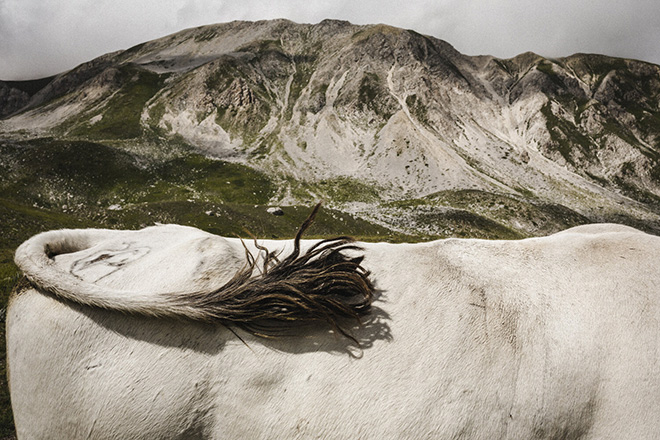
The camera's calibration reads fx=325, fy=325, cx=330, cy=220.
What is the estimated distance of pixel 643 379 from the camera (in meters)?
3.46

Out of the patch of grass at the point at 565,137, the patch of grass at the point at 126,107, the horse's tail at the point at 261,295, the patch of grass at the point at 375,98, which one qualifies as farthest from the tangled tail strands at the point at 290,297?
the patch of grass at the point at 565,137

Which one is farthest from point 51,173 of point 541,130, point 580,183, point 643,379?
point 541,130

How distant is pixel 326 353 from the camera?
3.46 metres

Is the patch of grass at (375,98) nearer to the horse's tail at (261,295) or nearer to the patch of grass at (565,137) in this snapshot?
the patch of grass at (565,137)

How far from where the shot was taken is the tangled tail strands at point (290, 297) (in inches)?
137

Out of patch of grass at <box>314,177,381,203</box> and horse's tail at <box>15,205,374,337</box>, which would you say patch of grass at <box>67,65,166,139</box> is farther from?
horse's tail at <box>15,205,374,337</box>

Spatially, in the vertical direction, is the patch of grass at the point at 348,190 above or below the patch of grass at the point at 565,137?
below

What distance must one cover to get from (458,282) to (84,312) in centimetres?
431

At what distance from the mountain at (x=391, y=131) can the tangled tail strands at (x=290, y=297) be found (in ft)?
250

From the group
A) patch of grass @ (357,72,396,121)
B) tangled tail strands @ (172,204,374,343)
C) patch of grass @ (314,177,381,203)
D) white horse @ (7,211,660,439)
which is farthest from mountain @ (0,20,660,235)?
tangled tail strands @ (172,204,374,343)

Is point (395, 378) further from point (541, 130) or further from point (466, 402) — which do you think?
point (541, 130)

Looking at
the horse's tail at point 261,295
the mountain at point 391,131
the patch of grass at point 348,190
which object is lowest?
the patch of grass at point 348,190

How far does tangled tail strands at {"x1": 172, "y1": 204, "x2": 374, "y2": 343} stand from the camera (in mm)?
3471

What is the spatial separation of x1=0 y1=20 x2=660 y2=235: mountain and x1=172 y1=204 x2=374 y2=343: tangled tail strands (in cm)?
7631
